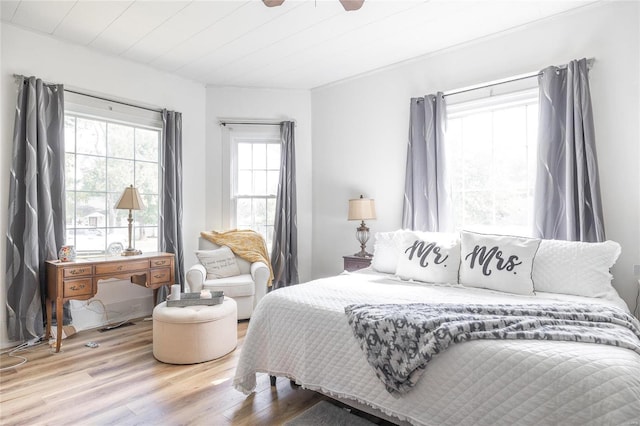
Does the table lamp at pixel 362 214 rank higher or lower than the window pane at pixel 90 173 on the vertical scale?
lower

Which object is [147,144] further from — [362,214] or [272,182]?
[362,214]

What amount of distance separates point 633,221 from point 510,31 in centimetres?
179

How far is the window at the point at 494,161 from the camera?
3.20 metres

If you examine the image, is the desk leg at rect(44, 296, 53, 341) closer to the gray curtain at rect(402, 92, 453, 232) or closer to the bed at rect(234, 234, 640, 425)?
the bed at rect(234, 234, 640, 425)

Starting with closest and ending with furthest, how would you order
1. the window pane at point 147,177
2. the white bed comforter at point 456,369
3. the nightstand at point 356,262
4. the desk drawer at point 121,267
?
the white bed comforter at point 456,369 < the desk drawer at point 121,267 < the nightstand at point 356,262 < the window pane at point 147,177

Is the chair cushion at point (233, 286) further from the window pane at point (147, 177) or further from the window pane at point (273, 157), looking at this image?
the window pane at point (273, 157)

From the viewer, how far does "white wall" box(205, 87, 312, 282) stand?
A: 448cm

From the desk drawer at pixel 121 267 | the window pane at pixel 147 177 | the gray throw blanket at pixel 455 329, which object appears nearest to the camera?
the gray throw blanket at pixel 455 329

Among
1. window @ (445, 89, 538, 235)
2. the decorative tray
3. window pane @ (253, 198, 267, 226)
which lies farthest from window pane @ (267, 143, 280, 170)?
the decorative tray

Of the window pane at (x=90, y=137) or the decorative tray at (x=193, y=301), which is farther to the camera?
the window pane at (x=90, y=137)

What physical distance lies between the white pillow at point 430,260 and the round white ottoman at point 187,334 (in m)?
1.42

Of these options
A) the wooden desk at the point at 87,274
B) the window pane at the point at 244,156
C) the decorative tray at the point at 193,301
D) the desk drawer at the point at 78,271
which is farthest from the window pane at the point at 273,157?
the desk drawer at the point at 78,271

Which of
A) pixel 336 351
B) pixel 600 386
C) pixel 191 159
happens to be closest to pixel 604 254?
pixel 600 386

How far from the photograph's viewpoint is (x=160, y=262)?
3.47 meters
